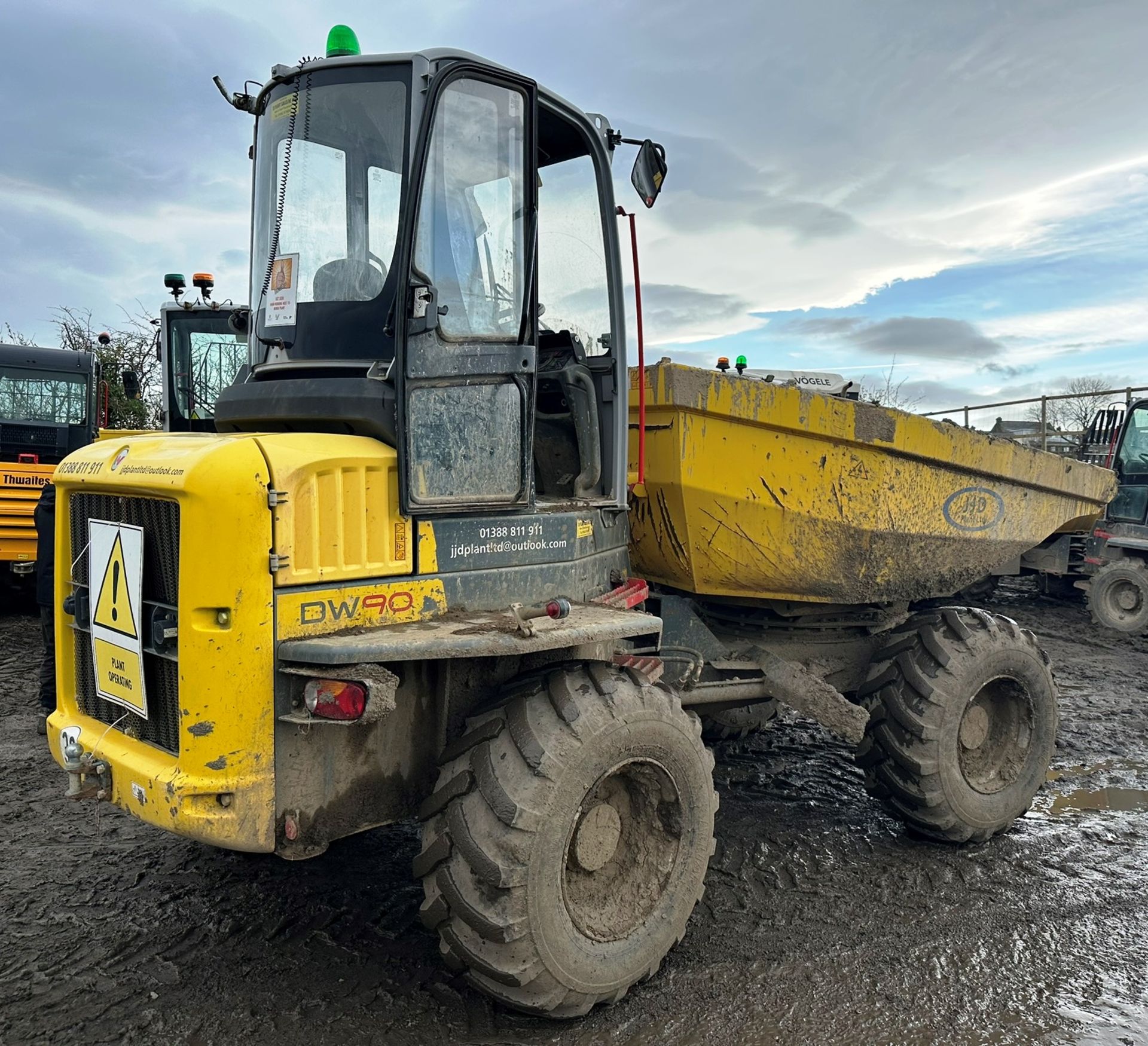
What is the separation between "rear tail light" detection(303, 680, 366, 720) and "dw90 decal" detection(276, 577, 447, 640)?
0.57ft

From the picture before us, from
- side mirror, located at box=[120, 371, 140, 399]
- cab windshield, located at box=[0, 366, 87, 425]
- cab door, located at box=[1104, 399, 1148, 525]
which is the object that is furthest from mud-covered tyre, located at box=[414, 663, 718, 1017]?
cab windshield, located at box=[0, 366, 87, 425]

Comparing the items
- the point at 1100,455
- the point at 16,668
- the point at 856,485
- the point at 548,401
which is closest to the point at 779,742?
the point at 856,485

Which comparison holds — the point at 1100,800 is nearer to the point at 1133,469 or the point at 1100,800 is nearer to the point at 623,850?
the point at 623,850

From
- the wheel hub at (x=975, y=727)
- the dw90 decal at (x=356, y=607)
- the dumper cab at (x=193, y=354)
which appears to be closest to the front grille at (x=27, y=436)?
the dumper cab at (x=193, y=354)

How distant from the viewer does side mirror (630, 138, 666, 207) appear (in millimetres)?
3564

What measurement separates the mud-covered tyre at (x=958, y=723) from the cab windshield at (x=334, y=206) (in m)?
2.94

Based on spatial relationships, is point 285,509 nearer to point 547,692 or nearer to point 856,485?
point 547,692

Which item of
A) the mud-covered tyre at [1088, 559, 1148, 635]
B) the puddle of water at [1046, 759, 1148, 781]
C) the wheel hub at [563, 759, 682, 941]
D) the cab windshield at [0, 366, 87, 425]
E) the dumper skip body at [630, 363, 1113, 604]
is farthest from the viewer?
the cab windshield at [0, 366, 87, 425]

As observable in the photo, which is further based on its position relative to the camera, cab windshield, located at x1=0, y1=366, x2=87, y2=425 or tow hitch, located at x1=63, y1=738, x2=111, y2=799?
cab windshield, located at x1=0, y1=366, x2=87, y2=425

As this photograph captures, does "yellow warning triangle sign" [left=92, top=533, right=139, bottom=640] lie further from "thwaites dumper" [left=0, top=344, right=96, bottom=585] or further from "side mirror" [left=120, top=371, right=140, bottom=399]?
"thwaites dumper" [left=0, top=344, right=96, bottom=585]

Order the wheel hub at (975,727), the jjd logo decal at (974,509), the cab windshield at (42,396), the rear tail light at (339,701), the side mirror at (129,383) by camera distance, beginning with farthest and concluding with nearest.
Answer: the cab windshield at (42,396) → the side mirror at (129,383) → the jjd logo decal at (974,509) → the wheel hub at (975,727) → the rear tail light at (339,701)

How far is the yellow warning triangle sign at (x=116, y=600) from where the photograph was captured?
2875 mm

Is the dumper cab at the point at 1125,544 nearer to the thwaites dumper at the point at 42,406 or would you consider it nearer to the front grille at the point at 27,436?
the thwaites dumper at the point at 42,406

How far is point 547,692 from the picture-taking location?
9.70 ft
